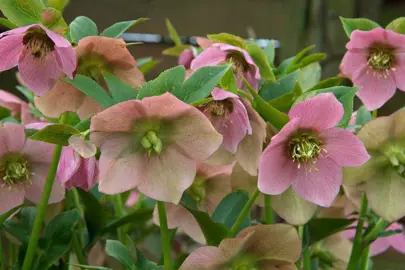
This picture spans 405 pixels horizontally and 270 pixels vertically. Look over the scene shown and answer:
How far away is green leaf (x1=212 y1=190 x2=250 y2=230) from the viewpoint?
61 centimetres

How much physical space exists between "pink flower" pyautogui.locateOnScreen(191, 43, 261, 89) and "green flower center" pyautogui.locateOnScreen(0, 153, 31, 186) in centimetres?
18

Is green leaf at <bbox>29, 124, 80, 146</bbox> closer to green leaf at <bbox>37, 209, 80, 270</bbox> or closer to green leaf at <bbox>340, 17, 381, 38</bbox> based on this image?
green leaf at <bbox>37, 209, 80, 270</bbox>

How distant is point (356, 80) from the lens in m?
0.67

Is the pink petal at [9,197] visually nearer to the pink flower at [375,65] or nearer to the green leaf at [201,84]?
the green leaf at [201,84]

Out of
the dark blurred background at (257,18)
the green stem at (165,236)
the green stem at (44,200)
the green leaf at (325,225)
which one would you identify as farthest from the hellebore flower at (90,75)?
the dark blurred background at (257,18)

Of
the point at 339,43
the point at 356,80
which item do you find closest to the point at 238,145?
the point at 356,80

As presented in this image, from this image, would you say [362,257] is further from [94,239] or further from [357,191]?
[94,239]

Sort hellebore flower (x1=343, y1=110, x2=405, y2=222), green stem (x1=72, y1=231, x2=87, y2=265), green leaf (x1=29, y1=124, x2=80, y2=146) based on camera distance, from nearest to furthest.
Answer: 1. green leaf (x1=29, y1=124, x2=80, y2=146)
2. hellebore flower (x1=343, y1=110, x2=405, y2=222)
3. green stem (x1=72, y1=231, x2=87, y2=265)

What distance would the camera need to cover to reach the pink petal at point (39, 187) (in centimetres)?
61

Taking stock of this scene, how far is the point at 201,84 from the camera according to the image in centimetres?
50

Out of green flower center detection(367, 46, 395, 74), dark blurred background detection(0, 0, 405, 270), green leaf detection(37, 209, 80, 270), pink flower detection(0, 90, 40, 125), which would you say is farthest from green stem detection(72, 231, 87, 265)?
dark blurred background detection(0, 0, 405, 270)

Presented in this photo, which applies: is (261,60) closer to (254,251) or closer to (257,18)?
(254,251)

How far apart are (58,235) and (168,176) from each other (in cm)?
19

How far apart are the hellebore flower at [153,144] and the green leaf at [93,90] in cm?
3
